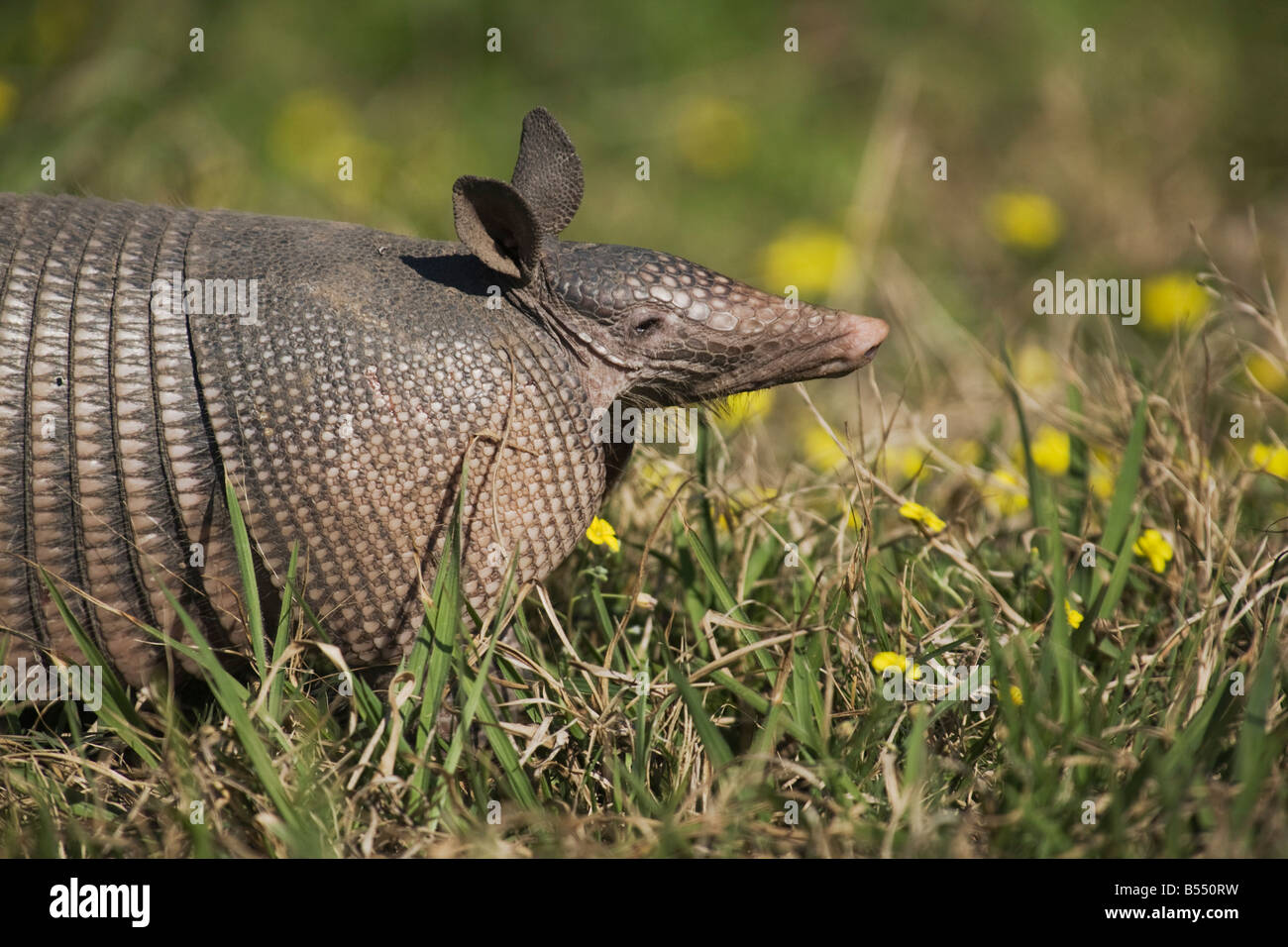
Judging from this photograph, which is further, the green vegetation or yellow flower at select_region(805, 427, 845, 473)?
yellow flower at select_region(805, 427, 845, 473)

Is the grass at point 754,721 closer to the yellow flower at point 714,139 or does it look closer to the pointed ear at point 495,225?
the pointed ear at point 495,225

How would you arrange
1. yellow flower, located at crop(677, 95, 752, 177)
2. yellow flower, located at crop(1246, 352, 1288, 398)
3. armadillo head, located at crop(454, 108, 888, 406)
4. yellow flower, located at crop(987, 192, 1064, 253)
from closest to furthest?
armadillo head, located at crop(454, 108, 888, 406), yellow flower, located at crop(1246, 352, 1288, 398), yellow flower, located at crop(987, 192, 1064, 253), yellow flower, located at crop(677, 95, 752, 177)

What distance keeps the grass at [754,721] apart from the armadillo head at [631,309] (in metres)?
0.41

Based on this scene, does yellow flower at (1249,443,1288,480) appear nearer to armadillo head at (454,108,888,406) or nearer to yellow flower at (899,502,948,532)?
yellow flower at (899,502,948,532)

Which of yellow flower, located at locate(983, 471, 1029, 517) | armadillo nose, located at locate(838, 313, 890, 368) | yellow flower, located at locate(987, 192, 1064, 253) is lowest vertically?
yellow flower, located at locate(983, 471, 1029, 517)

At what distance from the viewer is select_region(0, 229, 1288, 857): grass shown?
279 centimetres

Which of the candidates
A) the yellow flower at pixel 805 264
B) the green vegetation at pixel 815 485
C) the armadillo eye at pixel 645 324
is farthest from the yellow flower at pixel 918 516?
the yellow flower at pixel 805 264

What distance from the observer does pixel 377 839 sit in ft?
9.77

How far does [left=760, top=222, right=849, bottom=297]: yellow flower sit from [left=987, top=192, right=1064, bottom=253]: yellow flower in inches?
38.7

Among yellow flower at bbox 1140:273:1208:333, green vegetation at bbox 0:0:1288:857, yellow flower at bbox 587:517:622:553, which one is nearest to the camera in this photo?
green vegetation at bbox 0:0:1288:857

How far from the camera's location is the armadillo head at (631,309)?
132 inches

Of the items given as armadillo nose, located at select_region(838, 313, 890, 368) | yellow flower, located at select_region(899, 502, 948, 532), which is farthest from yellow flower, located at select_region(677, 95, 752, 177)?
armadillo nose, located at select_region(838, 313, 890, 368)

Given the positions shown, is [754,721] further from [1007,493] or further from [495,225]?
[1007,493]
